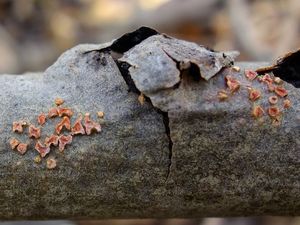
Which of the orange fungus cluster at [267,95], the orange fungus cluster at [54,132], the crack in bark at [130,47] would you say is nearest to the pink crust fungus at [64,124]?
the orange fungus cluster at [54,132]

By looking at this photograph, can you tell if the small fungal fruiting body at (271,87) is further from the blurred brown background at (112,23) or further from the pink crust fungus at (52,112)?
the blurred brown background at (112,23)

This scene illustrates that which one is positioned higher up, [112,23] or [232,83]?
[112,23]

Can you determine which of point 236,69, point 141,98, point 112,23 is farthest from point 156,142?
point 112,23

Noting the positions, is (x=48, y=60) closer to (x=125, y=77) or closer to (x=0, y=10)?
(x=0, y=10)

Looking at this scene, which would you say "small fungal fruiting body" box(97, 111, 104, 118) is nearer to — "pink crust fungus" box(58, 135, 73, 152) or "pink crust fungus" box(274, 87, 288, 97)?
"pink crust fungus" box(58, 135, 73, 152)

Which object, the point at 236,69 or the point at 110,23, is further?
the point at 110,23

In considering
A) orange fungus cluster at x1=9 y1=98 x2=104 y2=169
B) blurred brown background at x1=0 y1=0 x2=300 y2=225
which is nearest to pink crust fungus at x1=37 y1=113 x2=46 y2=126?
orange fungus cluster at x1=9 y1=98 x2=104 y2=169

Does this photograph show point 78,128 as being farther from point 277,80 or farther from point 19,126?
point 277,80
